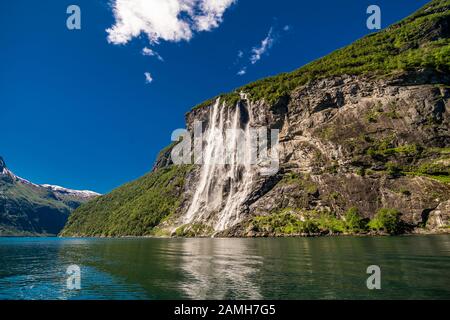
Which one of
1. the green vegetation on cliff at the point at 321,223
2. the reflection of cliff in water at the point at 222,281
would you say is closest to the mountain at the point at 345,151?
the green vegetation on cliff at the point at 321,223

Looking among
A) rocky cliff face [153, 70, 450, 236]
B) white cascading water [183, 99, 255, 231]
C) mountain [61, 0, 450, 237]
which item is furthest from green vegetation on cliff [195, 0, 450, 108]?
white cascading water [183, 99, 255, 231]

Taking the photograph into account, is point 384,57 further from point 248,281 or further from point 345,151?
point 248,281

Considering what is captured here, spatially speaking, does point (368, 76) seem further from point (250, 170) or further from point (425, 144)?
point (250, 170)

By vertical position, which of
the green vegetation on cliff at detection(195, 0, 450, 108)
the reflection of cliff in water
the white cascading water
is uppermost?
the green vegetation on cliff at detection(195, 0, 450, 108)

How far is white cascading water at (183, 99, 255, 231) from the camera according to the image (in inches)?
5315

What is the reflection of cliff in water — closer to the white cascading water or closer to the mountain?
the mountain

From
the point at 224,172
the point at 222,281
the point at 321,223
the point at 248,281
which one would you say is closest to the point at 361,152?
the point at 321,223

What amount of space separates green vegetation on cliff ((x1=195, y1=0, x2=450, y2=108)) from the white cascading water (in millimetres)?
13423

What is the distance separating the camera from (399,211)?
98.5 m

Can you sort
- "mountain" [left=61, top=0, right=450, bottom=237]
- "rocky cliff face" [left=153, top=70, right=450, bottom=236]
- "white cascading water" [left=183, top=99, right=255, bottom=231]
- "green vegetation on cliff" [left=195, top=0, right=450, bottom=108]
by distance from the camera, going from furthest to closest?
"green vegetation on cliff" [left=195, top=0, right=450, bottom=108], "white cascading water" [left=183, top=99, right=255, bottom=231], "mountain" [left=61, top=0, right=450, bottom=237], "rocky cliff face" [left=153, top=70, right=450, bottom=236]
